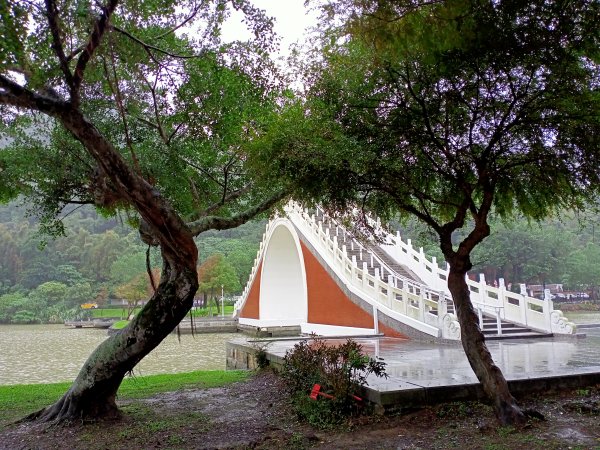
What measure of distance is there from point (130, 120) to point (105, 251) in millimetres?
49874

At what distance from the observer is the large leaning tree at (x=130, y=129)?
185 inches

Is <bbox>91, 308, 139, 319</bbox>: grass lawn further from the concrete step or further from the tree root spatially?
the tree root

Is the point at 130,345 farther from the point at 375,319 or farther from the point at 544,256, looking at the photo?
the point at 544,256

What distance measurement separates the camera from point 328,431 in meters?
5.00

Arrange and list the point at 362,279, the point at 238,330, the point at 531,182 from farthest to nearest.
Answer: the point at 238,330, the point at 362,279, the point at 531,182

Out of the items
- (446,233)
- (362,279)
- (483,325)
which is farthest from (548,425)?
(362,279)

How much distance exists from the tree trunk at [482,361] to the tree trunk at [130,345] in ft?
9.14

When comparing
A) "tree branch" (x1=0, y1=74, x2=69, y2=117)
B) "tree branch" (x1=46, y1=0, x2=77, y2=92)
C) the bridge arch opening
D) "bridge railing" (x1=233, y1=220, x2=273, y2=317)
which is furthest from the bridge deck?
the bridge arch opening

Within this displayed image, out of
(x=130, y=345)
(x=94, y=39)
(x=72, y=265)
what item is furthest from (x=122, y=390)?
(x=72, y=265)

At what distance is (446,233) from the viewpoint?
17.3ft

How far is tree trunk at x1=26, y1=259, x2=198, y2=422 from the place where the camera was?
18.1ft

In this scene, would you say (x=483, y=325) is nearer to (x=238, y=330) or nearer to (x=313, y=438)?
(x=313, y=438)

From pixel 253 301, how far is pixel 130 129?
21568mm

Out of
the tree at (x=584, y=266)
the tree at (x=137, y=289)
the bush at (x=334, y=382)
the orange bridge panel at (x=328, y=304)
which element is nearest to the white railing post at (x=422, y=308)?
the orange bridge panel at (x=328, y=304)
